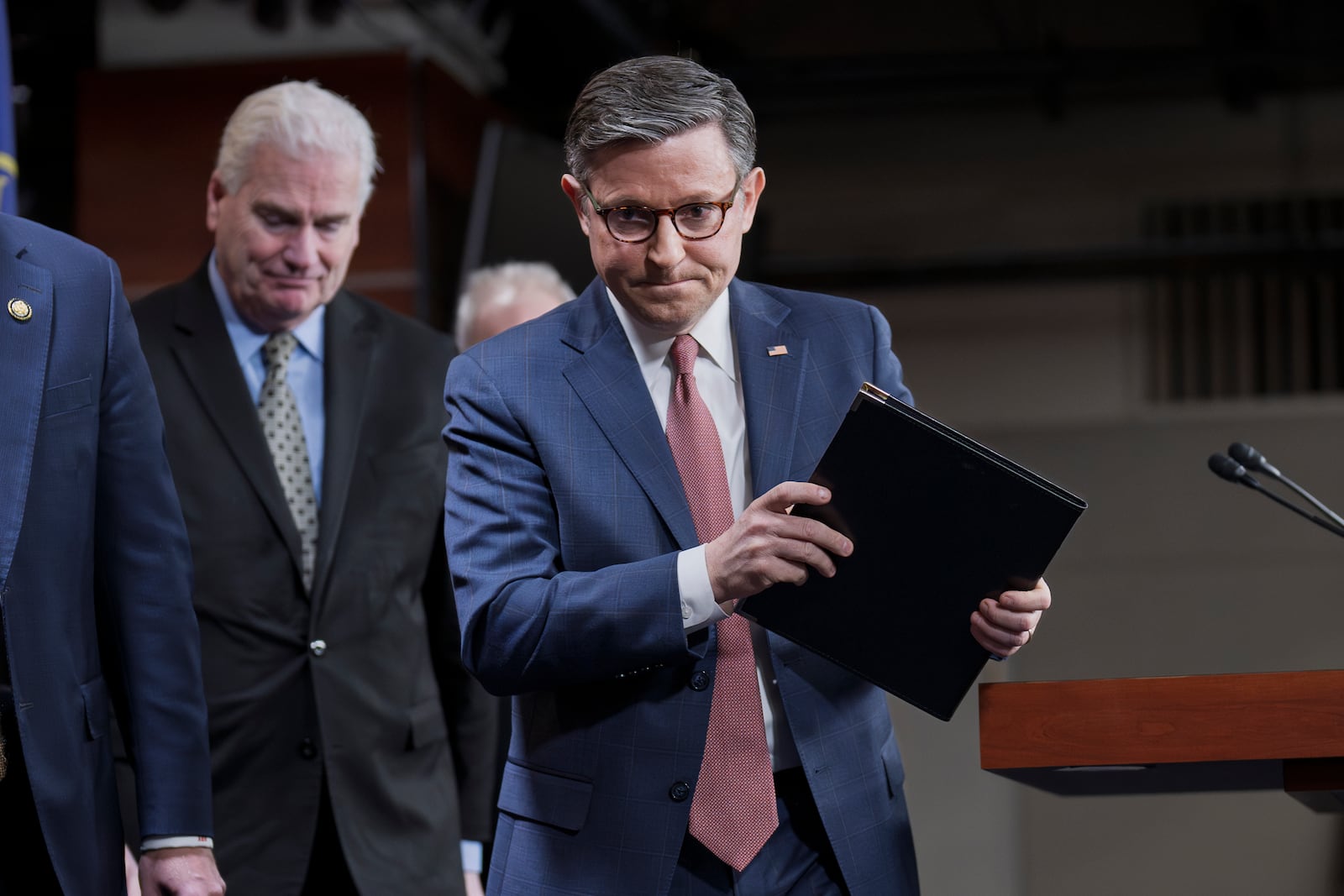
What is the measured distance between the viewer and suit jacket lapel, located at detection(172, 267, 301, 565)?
94.9 inches

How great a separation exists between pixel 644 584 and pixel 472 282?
8.29 feet

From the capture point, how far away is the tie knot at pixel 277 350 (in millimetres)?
2559

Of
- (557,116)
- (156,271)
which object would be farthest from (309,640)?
(557,116)

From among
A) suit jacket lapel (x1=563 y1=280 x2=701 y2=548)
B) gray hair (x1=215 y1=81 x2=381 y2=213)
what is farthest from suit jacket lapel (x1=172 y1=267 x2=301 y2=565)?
suit jacket lapel (x1=563 y1=280 x2=701 y2=548)

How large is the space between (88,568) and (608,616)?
0.59 meters

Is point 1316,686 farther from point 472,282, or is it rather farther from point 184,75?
point 184,75

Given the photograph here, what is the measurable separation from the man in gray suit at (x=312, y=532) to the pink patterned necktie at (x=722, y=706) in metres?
0.89

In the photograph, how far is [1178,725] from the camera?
5.14 ft

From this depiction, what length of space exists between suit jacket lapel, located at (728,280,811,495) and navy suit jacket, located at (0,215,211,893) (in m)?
0.66

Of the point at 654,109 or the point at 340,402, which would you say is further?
the point at 340,402

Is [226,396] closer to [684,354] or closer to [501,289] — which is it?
[684,354]

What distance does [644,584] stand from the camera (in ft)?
5.17

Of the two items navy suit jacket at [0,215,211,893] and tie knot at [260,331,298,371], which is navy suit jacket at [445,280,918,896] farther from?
tie knot at [260,331,298,371]

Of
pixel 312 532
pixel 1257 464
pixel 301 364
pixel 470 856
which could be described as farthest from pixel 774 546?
pixel 470 856
